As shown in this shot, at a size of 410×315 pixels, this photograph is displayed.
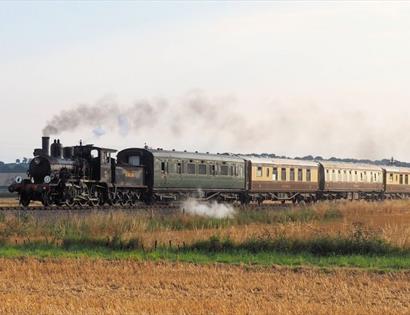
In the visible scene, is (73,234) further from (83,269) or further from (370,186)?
(370,186)

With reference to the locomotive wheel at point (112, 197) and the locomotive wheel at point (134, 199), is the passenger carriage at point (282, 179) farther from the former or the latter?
the locomotive wheel at point (112, 197)

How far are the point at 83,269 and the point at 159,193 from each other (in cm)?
2777

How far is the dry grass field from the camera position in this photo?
12360 millimetres

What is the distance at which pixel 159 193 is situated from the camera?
45375mm

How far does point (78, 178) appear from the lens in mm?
40375

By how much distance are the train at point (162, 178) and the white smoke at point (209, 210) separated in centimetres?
220

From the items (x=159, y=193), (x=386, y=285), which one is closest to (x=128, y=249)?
(x=386, y=285)

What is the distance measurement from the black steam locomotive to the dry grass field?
20090 millimetres

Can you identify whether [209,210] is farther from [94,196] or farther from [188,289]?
[188,289]

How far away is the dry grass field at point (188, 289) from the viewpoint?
40.6 feet

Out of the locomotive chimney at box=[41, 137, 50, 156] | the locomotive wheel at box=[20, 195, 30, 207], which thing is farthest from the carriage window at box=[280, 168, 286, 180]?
the locomotive wheel at box=[20, 195, 30, 207]

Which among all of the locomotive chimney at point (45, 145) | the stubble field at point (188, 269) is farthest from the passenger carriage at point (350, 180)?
the stubble field at point (188, 269)

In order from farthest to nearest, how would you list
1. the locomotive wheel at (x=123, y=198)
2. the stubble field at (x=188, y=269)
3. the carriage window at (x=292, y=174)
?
the carriage window at (x=292, y=174), the locomotive wheel at (x=123, y=198), the stubble field at (x=188, y=269)

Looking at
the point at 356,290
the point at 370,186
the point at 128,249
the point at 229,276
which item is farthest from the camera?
the point at 370,186
